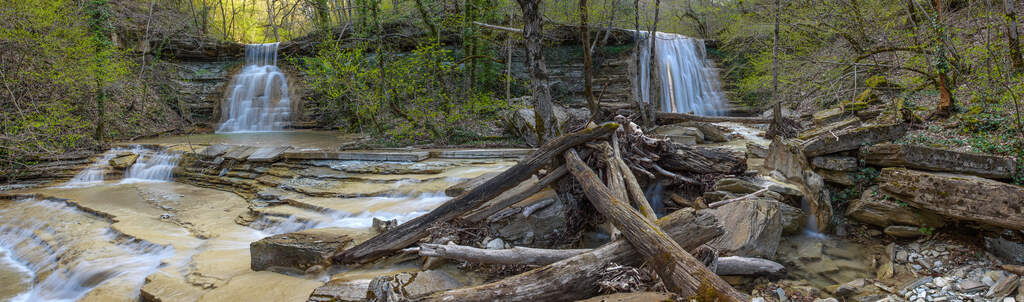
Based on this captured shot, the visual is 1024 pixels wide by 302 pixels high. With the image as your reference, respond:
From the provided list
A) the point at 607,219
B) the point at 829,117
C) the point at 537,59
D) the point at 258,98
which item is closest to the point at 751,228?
the point at 607,219

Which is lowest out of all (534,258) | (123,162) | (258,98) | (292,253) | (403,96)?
(123,162)

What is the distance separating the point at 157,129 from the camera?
16234mm

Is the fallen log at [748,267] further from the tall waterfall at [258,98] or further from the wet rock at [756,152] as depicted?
the tall waterfall at [258,98]

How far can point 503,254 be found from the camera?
3.66 m

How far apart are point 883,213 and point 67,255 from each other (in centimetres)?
967

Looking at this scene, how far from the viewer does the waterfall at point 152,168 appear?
10086mm

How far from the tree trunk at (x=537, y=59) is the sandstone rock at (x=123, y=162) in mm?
9918

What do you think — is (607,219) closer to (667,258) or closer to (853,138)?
(667,258)

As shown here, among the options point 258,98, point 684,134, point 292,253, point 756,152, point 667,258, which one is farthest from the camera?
point 258,98

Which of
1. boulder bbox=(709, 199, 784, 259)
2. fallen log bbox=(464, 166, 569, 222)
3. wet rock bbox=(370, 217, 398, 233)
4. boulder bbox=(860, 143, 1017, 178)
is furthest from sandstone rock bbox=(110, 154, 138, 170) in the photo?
boulder bbox=(860, 143, 1017, 178)

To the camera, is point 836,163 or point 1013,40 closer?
point 836,163

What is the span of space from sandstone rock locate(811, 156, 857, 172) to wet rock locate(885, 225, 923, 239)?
847mm


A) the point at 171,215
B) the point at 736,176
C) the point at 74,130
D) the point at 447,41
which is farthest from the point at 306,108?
the point at 736,176

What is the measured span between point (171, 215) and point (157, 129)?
1211cm
